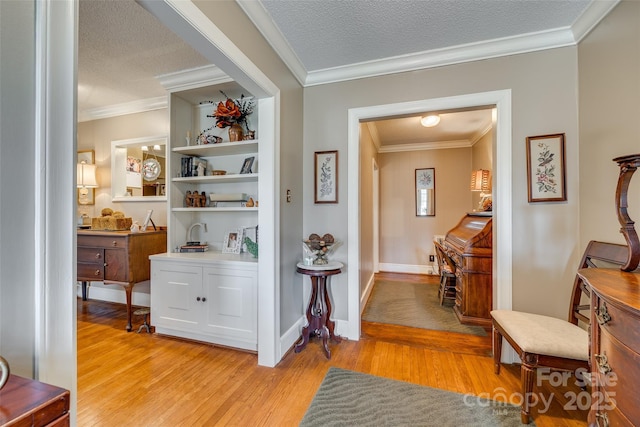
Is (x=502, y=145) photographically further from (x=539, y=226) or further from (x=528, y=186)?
(x=539, y=226)

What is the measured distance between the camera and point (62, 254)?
0.77 m

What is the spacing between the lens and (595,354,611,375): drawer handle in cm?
90

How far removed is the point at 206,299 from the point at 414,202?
13.4 ft

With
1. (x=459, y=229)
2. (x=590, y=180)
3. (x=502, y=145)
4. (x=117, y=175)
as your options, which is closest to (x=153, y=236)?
(x=117, y=175)

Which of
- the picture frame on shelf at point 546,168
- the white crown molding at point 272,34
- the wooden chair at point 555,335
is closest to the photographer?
the wooden chair at point 555,335

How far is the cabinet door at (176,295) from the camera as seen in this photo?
2.30m

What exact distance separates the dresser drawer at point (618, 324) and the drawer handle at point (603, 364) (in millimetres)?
107

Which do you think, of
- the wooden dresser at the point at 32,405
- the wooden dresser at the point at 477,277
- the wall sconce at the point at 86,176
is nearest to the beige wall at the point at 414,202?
the wooden dresser at the point at 477,277

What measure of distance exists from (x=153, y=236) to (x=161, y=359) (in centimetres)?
130

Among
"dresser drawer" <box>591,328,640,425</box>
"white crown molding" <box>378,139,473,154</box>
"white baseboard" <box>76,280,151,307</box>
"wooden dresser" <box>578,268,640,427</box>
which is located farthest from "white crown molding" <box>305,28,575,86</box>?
"white baseboard" <box>76,280,151,307</box>

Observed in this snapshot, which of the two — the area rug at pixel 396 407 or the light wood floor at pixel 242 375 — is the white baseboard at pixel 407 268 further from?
the area rug at pixel 396 407

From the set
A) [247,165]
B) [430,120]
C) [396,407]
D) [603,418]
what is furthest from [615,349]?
[430,120]

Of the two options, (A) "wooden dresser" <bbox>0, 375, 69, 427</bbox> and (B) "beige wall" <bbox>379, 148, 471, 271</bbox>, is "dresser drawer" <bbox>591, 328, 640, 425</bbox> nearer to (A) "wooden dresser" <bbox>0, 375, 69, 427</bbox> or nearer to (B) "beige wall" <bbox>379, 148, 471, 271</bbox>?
(A) "wooden dresser" <bbox>0, 375, 69, 427</bbox>

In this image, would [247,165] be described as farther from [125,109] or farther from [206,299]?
[125,109]
